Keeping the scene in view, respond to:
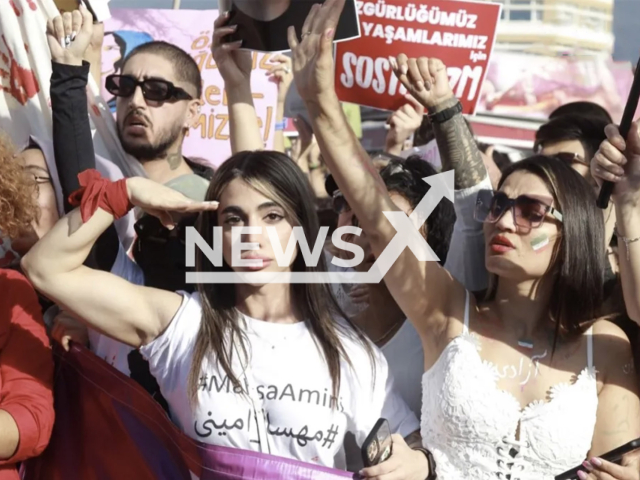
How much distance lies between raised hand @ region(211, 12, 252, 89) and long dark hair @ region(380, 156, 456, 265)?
562mm

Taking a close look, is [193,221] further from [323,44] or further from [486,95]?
[486,95]

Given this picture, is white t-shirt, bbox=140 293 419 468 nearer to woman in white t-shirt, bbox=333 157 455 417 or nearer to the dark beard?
woman in white t-shirt, bbox=333 157 455 417

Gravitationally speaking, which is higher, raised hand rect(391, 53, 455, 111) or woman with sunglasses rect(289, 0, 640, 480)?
raised hand rect(391, 53, 455, 111)

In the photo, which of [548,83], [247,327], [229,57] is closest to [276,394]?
[247,327]

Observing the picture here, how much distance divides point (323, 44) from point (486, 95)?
4228 mm

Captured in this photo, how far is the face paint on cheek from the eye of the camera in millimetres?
2510

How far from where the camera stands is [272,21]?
2783 mm

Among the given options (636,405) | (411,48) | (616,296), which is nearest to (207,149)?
(411,48)

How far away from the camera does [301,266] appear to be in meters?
2.57

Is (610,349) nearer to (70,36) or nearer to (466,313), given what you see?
(466,313)

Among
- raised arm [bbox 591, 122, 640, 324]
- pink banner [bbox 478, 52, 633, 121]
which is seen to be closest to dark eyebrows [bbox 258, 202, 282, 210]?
raised arm [bbox 591, 122, 640, 324]

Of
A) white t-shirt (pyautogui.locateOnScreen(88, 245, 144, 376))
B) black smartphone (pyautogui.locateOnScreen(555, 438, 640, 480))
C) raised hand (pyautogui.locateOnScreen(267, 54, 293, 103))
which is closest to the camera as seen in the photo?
black smartphone (pyautogui.locateOnScreen(555, 438, 640, 480))

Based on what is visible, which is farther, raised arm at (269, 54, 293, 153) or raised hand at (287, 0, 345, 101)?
raised arm at (269, 54, 293, 153)

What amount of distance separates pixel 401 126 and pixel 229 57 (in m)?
1.04
